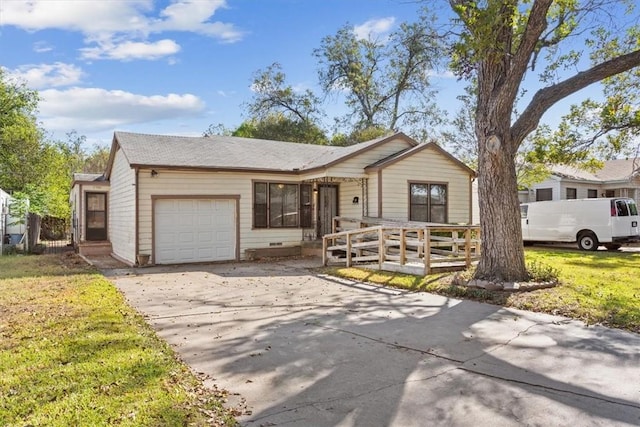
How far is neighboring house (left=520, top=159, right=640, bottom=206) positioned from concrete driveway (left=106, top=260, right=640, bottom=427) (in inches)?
801

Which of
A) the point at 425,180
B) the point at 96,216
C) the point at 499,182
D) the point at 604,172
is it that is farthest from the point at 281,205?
the point at 604,172

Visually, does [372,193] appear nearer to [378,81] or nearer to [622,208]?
[622,208]

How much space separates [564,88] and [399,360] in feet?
20.4

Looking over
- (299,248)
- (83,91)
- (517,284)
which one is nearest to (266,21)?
(299,248)

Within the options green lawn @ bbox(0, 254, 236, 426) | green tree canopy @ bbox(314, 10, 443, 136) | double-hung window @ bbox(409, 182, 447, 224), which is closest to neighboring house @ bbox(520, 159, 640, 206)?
green tree canopy @ bbox(314, 10, 443, 136)

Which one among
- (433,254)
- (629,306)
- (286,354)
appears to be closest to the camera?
(286,354)

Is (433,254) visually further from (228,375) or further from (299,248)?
(228,375)

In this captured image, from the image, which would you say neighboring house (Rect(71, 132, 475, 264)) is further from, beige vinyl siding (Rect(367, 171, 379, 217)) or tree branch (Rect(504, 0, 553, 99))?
tree branch (Rect(504, 0, 553, 99))

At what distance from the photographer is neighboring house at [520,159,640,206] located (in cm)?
2456

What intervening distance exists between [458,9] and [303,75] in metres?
27.9

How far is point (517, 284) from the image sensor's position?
774cm

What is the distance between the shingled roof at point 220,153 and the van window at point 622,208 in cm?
750

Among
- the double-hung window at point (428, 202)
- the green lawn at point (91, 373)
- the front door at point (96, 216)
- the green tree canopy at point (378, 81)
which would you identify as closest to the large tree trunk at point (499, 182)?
the green lawn at point (91, 373)

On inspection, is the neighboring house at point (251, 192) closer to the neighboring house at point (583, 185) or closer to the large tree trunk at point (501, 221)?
the large tree trunk at point (501, 221)
